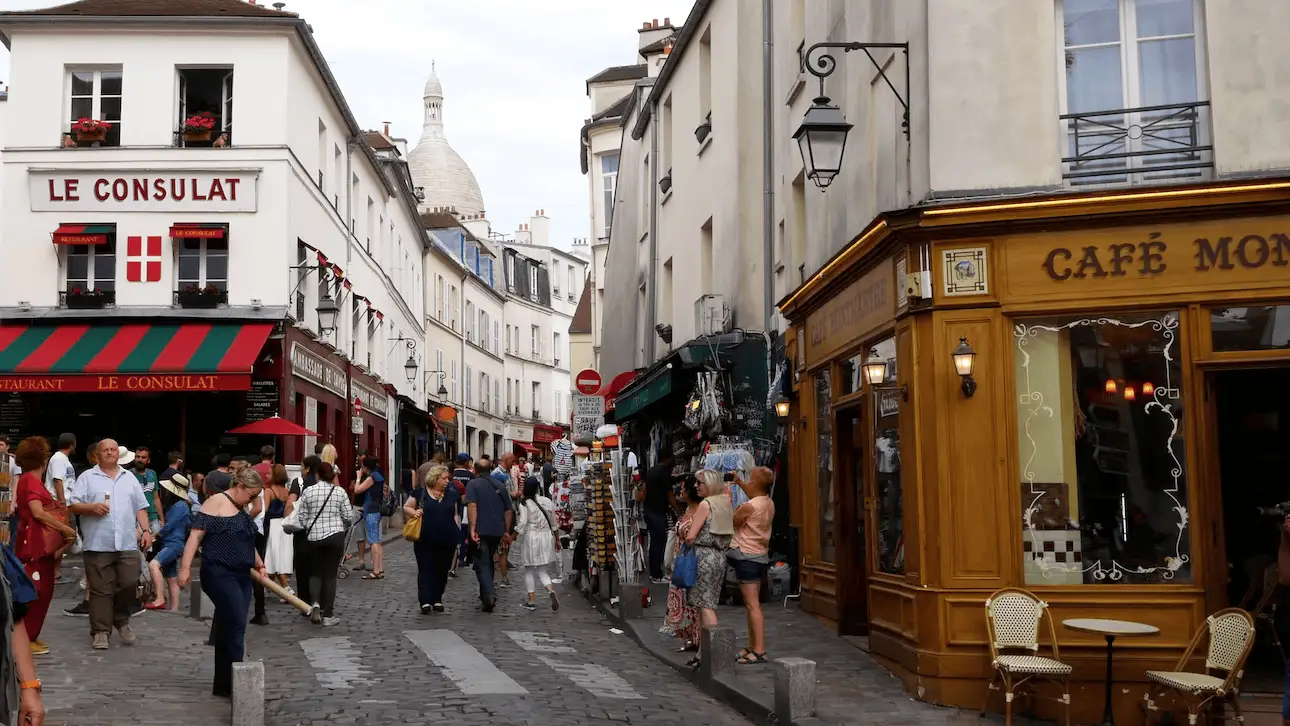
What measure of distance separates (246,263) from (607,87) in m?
16.2

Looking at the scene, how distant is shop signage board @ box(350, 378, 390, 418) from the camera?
112 feet

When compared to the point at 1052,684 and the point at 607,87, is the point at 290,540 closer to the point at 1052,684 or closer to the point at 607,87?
the point at 1052,684

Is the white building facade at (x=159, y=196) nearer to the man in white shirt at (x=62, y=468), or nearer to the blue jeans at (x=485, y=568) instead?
the man in white shirt at (x=62, y=468)

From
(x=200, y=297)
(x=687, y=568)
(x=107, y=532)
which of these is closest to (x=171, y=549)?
(x=107, y=532)

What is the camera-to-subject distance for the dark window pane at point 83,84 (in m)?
26.0

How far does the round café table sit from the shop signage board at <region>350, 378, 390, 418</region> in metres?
25.5

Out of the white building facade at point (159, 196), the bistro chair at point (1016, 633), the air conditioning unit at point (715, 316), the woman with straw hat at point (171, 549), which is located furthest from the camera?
the white building facade at point (159, 196)

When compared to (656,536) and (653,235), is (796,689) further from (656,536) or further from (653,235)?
(653,235)

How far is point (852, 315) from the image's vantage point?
1265cm

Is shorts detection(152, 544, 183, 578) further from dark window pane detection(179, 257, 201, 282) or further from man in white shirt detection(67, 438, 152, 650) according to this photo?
dark window pane detection(179, 257, 201, 282)

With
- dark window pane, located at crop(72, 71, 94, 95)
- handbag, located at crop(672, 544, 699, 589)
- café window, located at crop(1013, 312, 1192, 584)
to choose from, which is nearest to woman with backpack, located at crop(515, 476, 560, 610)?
handbag, located at crop(672, 544, 699, 589)

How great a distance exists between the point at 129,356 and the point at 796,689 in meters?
17.9

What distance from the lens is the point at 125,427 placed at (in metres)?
25.6

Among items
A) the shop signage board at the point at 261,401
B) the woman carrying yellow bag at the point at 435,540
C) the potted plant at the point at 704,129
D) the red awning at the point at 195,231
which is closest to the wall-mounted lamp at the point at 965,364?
the woman carrying yellow bag at the point at 435,540
